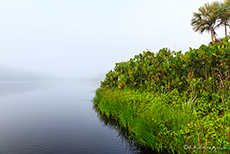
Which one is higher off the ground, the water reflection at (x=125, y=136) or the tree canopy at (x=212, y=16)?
the tree canopy at (x=212, y=16)

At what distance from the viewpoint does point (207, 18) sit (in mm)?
27766

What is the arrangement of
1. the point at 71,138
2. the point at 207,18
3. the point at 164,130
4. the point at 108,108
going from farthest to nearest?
1. the point at 207,18
2. the point at 108,108
3. the point at 71,138
4. the point at 164,130

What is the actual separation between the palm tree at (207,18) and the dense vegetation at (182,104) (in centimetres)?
2211

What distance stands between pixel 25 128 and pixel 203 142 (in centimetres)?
853

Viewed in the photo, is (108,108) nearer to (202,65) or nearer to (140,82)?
(140,82)

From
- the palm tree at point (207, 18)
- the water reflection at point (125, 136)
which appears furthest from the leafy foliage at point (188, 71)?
the palm tree at point (207, 18)

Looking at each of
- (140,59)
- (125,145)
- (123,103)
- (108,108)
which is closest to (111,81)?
(140,59)

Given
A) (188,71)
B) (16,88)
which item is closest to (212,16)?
(188,71)

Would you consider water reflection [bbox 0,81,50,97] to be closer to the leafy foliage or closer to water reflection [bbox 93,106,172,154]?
water reflection [bbox 93,106,172,154]

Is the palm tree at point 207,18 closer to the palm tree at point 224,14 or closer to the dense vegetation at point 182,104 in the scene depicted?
the palm tree at point 224,14

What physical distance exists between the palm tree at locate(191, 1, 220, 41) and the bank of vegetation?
22.1 metres

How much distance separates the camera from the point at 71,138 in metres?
6.98

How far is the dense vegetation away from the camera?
4266mm

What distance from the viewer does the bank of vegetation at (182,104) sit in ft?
13.9
